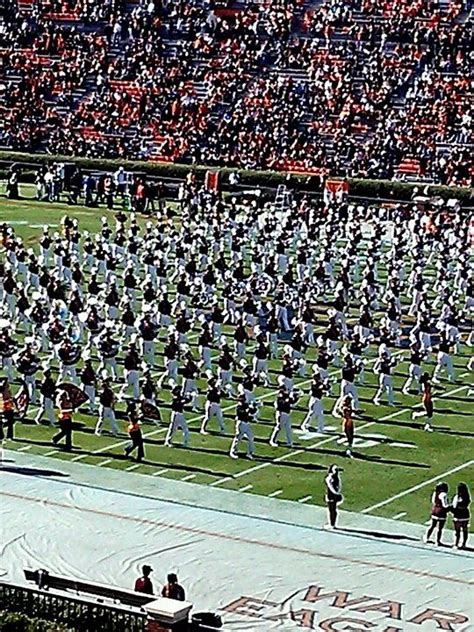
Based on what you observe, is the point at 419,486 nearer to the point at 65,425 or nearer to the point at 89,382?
the point at 65,425

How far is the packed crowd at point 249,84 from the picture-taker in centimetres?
5278

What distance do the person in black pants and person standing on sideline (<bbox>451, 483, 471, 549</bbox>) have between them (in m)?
5.32

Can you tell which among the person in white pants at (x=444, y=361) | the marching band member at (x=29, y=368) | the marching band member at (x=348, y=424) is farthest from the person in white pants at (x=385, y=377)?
the marching band member at (x=29, y=368)

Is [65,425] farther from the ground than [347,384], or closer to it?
closer to it

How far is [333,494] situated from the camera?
22797mm

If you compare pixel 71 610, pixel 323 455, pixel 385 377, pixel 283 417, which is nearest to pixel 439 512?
pixel 323 455

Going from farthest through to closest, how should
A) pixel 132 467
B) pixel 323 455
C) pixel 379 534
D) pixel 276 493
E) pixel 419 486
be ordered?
pixel 323 455 < pixel 132 467 < pixel 419 486 < pixel 276 493 < pixel 379 534

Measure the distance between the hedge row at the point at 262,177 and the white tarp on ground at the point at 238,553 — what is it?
24756 mm

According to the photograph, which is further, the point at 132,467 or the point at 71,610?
the point at 132,467

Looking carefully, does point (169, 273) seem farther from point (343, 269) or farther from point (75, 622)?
point (75, 622)

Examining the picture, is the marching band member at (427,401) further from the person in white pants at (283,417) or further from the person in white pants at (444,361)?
the person in white pants at (444,361)

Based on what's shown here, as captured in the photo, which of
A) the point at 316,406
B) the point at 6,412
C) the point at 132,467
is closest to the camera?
the point at 132,467

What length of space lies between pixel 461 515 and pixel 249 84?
120 ft

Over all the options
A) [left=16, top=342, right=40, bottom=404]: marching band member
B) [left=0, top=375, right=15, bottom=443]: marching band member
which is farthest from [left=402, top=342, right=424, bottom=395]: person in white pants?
[left=0, top=375, right=15, bottom=443]: marching band member
